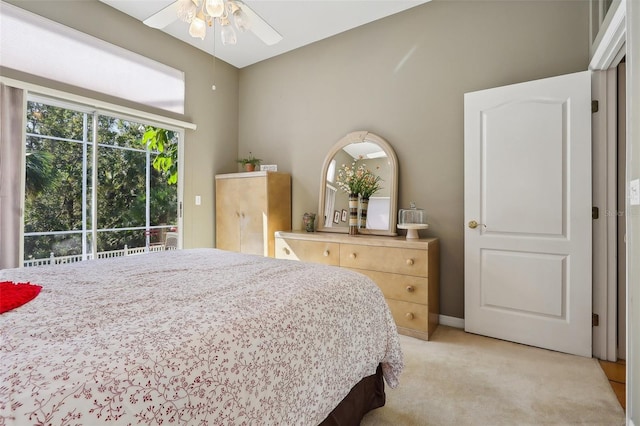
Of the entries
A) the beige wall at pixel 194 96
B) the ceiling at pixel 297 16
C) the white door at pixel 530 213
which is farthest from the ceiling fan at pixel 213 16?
the white door at pixel 530 213

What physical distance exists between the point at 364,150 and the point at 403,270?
53.5 inches

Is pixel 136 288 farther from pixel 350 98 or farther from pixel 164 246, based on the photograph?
pixel 350 98

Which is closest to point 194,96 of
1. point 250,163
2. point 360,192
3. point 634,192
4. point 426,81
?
point 250,163

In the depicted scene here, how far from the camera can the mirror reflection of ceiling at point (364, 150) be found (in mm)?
3265

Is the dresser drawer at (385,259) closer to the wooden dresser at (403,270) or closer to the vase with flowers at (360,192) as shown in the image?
the wooden dresser at (403,270)

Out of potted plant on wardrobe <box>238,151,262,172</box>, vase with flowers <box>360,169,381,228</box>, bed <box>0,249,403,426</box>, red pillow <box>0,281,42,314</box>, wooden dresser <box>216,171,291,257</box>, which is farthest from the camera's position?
potted plant on wardrobe <box>238,151,262,172</box>

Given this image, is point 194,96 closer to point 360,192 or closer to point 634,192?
point 360,192

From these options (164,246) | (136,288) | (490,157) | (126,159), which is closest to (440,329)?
(490,157)

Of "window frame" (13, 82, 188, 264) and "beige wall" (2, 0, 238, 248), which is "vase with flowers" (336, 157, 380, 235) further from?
"window frame" (13, 82, 188, 264)

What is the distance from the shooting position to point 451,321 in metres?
2.90

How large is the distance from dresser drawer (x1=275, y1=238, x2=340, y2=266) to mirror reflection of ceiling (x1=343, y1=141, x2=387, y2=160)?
1020mm

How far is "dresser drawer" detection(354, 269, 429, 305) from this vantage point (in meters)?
2.60

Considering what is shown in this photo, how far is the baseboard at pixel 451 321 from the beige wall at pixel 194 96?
9.55ft

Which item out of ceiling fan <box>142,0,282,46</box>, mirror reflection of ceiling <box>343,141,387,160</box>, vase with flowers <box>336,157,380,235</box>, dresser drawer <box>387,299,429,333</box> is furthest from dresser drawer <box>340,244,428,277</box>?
ceiling fan <box>142,0,282,46</box>
